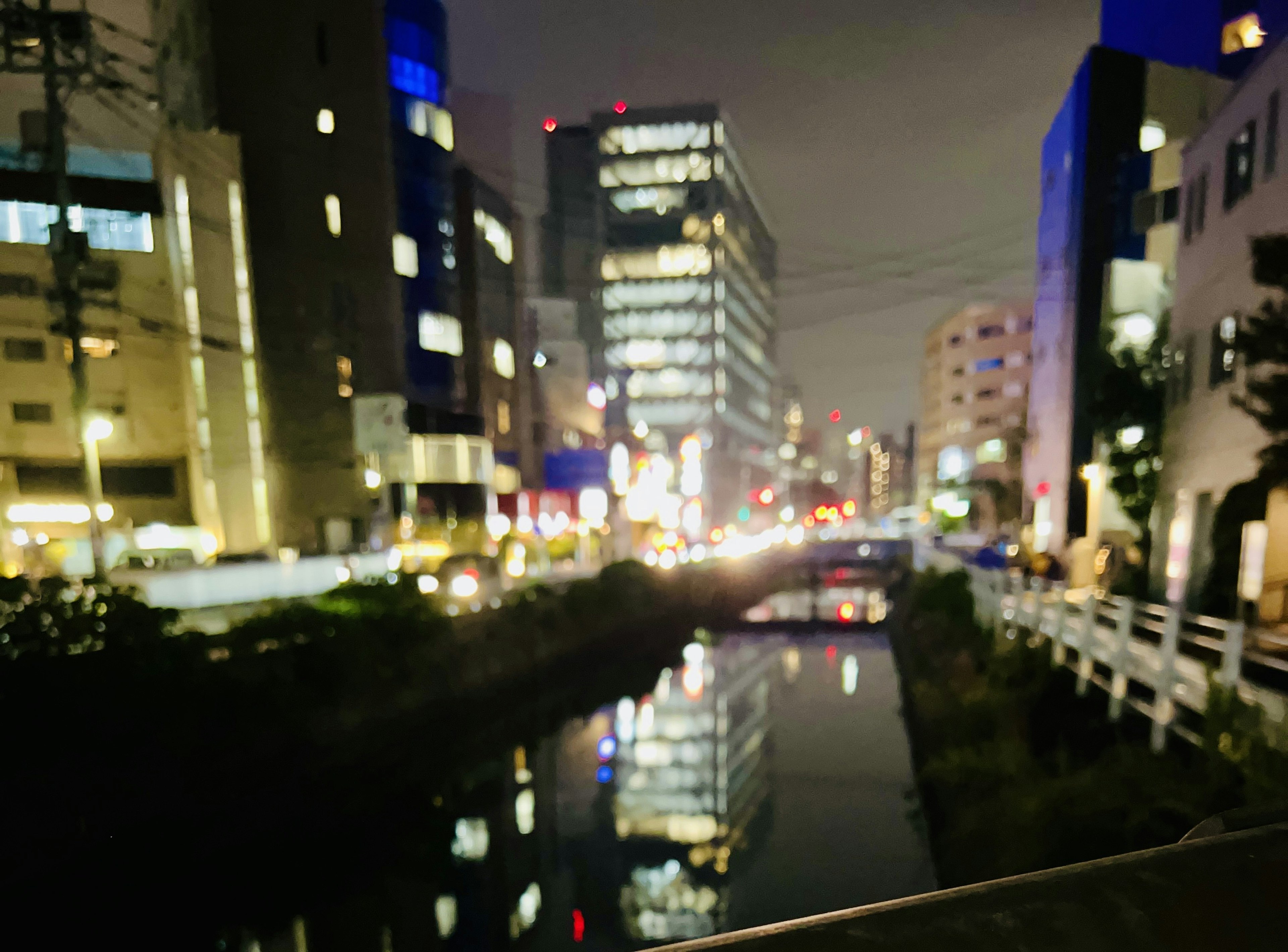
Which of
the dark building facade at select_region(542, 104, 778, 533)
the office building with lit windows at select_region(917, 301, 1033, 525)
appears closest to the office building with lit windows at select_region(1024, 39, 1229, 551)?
the office building with lit windows at select_region(917, 301, 1033, 525)

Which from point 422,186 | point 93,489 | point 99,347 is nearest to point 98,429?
point 99,347

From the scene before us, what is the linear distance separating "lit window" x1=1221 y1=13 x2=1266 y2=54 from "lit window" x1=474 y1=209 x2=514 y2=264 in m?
33.1

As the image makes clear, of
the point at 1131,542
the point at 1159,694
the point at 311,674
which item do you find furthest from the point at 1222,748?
the point at 1131,542

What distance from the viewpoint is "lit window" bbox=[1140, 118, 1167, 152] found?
774 inches

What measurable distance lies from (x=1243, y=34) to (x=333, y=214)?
33.5m

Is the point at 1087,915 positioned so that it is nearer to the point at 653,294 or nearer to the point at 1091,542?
the point at 1091,542

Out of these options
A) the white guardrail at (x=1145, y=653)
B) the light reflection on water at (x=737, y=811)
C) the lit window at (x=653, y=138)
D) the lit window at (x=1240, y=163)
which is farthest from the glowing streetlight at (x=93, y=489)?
the lit window at (x=653, y=138)

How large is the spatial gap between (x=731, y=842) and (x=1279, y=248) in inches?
471

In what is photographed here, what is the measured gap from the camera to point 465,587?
20.0m

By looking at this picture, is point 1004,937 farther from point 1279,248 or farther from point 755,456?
point 755,456

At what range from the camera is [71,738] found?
27.3ft

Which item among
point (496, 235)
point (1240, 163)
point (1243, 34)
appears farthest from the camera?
point (496, 235)

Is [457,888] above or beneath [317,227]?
beneath

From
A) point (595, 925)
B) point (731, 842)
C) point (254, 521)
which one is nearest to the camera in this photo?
point (595, 925)
